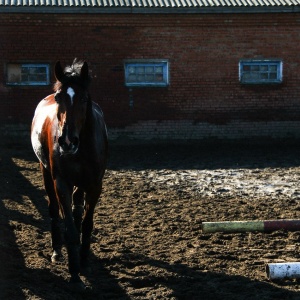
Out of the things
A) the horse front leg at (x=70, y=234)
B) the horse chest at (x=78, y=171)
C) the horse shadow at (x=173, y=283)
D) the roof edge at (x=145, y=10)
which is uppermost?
the roof edge at (x=145, y=10)

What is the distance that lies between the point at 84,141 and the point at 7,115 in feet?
39.8

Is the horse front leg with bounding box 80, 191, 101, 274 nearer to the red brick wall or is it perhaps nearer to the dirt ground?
the dirt ground

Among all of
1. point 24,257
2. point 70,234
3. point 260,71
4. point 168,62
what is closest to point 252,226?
point 70,234

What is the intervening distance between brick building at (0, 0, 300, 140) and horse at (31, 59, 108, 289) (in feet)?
36.6

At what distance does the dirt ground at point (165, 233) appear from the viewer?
6.53m

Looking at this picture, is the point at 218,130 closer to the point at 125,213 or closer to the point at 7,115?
the point at 7,115

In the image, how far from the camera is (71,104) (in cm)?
654

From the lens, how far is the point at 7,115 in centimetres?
1866

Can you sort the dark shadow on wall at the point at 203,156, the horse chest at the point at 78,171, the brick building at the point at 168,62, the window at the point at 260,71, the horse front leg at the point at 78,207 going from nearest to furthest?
the horse chest at the point at 78,171 < the horse front leg at the point at 78,207 < the dark shadow on wall at the point at 203,156 < the brick building at the point at 168,62 < the window at the point at 260,71

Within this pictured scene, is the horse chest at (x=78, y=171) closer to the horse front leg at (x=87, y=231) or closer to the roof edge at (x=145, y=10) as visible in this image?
the horse front leg at (x=87, y=231)

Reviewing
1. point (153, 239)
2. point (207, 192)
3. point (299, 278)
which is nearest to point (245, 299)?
point (299, 278)

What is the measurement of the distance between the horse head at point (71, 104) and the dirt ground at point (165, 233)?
138 cm

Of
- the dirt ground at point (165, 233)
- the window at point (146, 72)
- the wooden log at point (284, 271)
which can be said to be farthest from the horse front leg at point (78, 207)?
the window at point (146, 72)

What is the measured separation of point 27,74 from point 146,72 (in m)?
3.24
